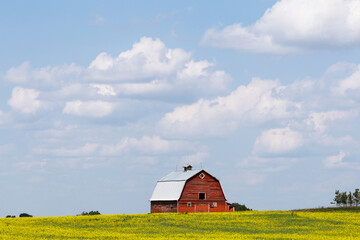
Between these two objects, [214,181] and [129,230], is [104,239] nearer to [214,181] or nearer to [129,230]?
[129,230]

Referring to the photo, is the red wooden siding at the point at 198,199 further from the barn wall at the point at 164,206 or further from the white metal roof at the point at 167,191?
the white metal roof at the point at 167,191

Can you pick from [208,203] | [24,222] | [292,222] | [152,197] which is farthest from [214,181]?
[24,222]

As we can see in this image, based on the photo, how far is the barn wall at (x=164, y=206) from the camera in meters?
85.9

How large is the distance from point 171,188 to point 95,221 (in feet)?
87.6

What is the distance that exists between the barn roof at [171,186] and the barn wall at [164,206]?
585 mm

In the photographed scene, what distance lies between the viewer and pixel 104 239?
44250 mm

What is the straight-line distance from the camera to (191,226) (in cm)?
5747

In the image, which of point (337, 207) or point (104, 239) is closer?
point (104, 239)

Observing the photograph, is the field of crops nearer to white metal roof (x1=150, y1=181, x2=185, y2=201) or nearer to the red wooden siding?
the red wooden siding

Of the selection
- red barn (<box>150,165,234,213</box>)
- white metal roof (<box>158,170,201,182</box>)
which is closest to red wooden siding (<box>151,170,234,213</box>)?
red barn (<box>150,165,234,213</box>)

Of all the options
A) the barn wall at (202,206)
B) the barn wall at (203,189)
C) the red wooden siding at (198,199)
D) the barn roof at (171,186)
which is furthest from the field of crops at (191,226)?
the barn roof at (171,186)

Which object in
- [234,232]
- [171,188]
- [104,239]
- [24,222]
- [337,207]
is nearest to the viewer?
[104,239]

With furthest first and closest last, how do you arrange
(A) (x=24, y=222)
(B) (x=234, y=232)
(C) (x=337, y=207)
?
1. (C) (x=337, y=207)
2. (A) (x=24, y=222)
3. (B) (x=234, y=232)

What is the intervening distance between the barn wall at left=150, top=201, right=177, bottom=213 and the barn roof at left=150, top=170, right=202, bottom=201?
1.92 ft
